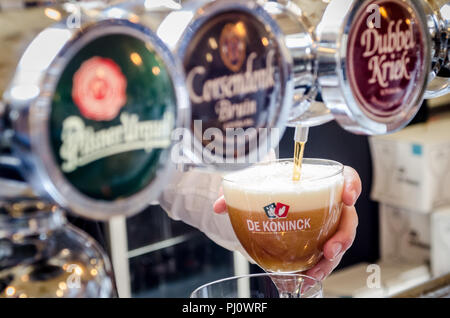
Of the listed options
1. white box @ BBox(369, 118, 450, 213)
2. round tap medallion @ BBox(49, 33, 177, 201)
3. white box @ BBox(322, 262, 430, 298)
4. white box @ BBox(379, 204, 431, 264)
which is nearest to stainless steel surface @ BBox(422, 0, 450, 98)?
round tap medallion @ BBox(49, 33, 177, 201)

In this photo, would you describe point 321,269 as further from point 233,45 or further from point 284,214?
point 233,45

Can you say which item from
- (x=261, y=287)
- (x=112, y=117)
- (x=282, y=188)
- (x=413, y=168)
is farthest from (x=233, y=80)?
(x=413, y=168)

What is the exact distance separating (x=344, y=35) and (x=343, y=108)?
9 cm

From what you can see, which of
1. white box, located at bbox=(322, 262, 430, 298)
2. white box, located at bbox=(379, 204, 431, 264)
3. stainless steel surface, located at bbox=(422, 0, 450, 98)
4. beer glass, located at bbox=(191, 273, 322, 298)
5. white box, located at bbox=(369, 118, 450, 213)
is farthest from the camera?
white box, located at bbox=(379, 204, 431, 264)

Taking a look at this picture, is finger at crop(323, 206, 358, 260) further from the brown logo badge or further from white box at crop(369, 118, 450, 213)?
white box at crop(369, 118, 450, 213)

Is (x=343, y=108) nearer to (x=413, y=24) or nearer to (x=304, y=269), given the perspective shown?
(x=413, y=24)

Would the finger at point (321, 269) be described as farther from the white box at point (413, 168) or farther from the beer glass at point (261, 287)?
the white box at point (413, 168)

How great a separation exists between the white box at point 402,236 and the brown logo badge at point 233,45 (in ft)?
12.4

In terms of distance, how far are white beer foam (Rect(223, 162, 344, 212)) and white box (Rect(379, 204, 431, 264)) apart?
11.2ft

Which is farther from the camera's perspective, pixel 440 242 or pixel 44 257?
pixel 440 242

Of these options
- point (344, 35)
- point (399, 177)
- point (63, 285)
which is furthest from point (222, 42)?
point (399, 177)

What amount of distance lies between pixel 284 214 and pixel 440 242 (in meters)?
3.42

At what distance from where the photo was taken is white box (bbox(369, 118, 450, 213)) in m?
3.92

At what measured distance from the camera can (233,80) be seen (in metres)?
0.62
